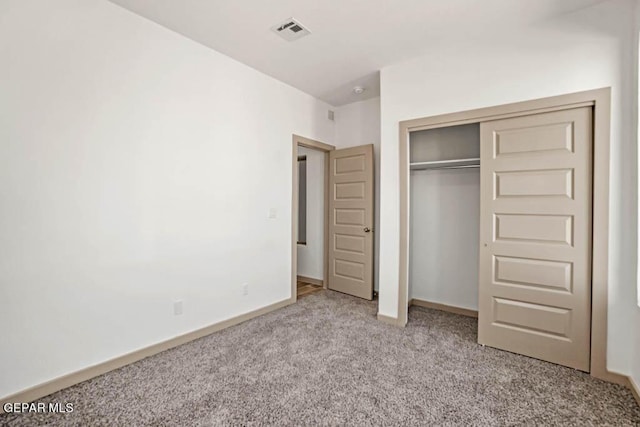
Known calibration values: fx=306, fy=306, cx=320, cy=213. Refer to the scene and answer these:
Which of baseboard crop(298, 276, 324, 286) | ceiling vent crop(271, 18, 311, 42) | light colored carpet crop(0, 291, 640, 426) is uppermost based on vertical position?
ceiling vent crop(271, 18, 311, 42)

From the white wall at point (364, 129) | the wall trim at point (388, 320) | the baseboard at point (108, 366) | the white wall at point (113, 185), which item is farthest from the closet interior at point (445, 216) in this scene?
the baseboard at point (108, 366)

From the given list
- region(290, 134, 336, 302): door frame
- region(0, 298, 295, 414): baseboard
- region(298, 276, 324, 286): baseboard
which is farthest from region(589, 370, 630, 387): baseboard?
region(298, 276, 324, 286): baseboard

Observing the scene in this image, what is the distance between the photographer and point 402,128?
3146 mm

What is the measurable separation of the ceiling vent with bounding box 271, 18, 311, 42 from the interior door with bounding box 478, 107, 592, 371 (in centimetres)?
179

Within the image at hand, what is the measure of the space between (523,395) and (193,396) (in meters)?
2.15

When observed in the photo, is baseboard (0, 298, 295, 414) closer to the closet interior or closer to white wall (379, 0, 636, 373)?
white wall (379, 0, 636, 373)

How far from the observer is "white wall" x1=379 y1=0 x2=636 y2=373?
2127mm

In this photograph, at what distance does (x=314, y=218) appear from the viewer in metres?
4.87

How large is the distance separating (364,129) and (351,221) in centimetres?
131

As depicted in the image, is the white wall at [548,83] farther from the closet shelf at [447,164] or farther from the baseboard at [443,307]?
the baseboard at [443,307]

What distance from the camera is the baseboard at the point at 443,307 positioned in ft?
11.4

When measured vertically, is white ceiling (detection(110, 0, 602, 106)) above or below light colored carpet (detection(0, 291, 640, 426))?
above

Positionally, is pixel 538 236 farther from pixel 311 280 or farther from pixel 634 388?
pixel 311 280

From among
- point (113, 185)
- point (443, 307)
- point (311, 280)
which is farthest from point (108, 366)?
point (443, 307)
